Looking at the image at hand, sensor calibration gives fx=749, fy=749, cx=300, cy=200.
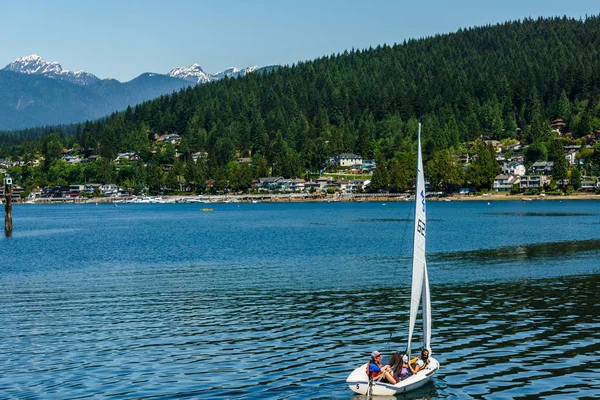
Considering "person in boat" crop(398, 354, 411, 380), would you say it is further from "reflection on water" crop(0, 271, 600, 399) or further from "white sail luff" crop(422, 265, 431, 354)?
"white sail luff" crop(422, 265, 431, 354)

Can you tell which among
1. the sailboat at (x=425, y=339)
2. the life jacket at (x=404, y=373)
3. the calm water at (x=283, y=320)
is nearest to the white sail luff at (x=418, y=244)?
the sailboat at (x=425, y=339)

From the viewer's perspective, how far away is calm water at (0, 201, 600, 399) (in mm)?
26609

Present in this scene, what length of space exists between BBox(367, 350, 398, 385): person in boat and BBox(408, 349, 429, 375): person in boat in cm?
126

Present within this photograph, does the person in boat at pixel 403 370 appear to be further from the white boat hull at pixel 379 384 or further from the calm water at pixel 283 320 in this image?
the calm water at pixel 283 320

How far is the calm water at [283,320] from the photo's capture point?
26.6 metres

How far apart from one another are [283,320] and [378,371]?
43.5 feet

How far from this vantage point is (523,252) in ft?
230

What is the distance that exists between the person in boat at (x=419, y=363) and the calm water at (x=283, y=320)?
816mm

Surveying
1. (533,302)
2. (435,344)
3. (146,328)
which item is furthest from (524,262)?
(146,328)

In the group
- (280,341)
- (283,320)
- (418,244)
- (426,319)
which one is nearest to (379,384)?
(426,319)

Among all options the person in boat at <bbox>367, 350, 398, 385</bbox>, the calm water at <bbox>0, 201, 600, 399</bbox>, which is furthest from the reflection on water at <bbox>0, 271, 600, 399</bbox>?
the person in boat at <bbox>367, 350, 398, 385</bbox>

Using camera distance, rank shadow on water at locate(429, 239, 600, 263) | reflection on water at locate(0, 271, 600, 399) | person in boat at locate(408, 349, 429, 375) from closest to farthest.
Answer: person in boat at locate(408, 349, 429, 375)
reflection on water at locate(0, 271, 600, 399)
shadow on water at locate(429, 239, 600, 263)

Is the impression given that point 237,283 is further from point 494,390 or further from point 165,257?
point 494,390

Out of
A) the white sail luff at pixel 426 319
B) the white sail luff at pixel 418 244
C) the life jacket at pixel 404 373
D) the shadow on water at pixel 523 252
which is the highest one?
the white sail luff at pixel 418 244
